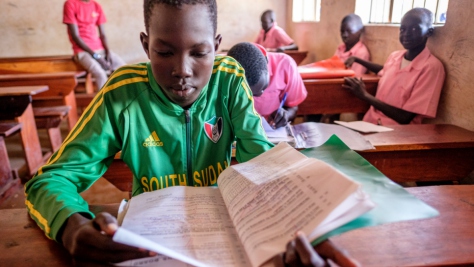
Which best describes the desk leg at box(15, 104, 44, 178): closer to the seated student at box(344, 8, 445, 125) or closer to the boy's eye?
the boy's eye

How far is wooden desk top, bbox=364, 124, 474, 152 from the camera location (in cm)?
153

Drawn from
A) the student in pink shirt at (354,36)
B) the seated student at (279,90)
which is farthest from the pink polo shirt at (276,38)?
the seated student at (279,90)

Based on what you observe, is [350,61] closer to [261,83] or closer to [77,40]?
[261,83]

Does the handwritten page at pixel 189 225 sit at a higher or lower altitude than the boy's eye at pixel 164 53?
lower

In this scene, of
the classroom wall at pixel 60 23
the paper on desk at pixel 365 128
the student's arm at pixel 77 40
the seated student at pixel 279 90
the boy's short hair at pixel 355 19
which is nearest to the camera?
the paper on desk at pixel 365 128

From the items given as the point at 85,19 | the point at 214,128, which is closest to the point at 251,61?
the point at 214,128

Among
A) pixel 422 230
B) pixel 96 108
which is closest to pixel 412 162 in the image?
pixel 422 230

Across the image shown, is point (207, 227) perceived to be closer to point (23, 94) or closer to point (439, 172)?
point (439, 172)

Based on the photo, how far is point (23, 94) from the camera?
2.82 meters

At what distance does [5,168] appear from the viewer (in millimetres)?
2660

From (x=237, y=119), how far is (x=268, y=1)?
23.0ft

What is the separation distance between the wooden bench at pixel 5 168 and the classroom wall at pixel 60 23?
188 inches

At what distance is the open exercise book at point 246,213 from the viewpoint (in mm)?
505

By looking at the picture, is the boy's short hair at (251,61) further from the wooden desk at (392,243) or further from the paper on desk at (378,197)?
the wooden desk at (392,243)
